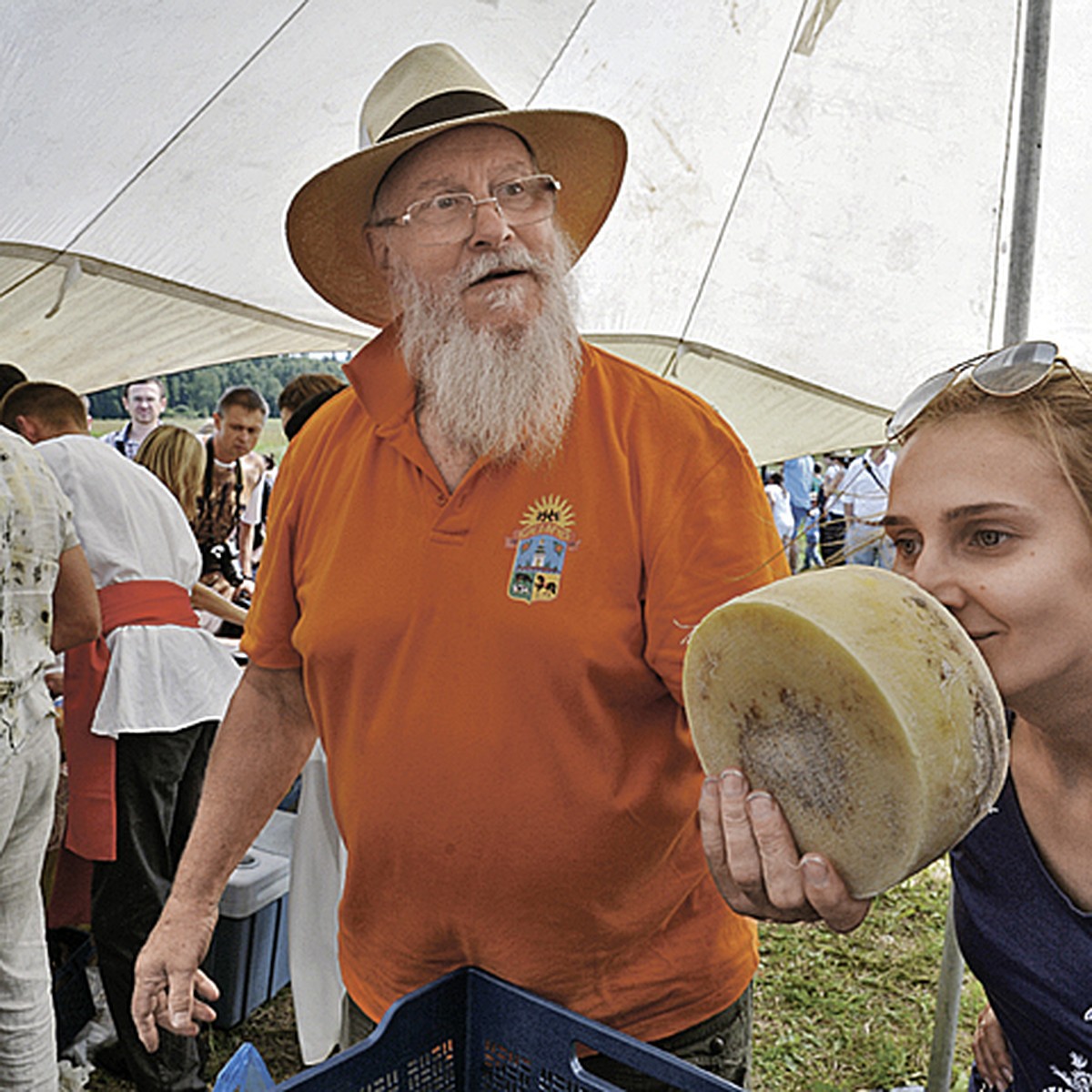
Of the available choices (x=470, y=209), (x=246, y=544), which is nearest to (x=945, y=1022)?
(x=470, y=209)

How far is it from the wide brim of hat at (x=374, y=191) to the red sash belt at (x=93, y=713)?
1.31 m

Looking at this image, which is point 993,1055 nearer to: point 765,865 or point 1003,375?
point 765,865

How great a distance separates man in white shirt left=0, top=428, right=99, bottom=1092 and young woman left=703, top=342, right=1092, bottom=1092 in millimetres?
1798

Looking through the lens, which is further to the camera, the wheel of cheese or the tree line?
the tree line

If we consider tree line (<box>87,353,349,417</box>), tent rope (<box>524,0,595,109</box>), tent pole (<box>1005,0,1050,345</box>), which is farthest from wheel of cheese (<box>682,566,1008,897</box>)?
tree line (<box>87,353,349,417</box>)

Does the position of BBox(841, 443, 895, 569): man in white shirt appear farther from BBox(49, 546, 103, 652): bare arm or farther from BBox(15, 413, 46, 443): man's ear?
BBox(15, 413, 46, 443): man's ear

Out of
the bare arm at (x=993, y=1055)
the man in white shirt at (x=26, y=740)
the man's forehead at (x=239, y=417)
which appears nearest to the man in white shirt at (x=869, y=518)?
the bare arm at (x=993, y=1055)

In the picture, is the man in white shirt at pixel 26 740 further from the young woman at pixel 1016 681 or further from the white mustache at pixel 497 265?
the young woman at pixel 1016 681

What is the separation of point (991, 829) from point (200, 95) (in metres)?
3.65

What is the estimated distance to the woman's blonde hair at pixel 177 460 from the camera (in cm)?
354

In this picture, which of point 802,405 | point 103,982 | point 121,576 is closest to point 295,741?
point 121,576

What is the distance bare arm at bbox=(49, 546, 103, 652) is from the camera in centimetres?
251

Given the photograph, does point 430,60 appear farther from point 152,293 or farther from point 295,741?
point 152,293

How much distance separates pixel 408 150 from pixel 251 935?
2.48 m
